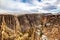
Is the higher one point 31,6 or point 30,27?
point 31,6

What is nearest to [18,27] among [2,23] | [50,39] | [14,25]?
[14,25]

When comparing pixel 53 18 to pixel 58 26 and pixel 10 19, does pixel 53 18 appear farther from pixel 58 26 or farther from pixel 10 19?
pixel 10 19

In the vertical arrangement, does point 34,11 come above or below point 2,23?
above

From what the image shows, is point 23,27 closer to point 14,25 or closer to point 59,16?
point 14,25

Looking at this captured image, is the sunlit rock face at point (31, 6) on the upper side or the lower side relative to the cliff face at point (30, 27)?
upper

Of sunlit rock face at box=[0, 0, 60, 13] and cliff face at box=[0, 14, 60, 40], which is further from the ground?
sunlit rock face at box=[0, 0, 60, 13]

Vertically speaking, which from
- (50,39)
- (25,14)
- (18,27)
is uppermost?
(25,14)
